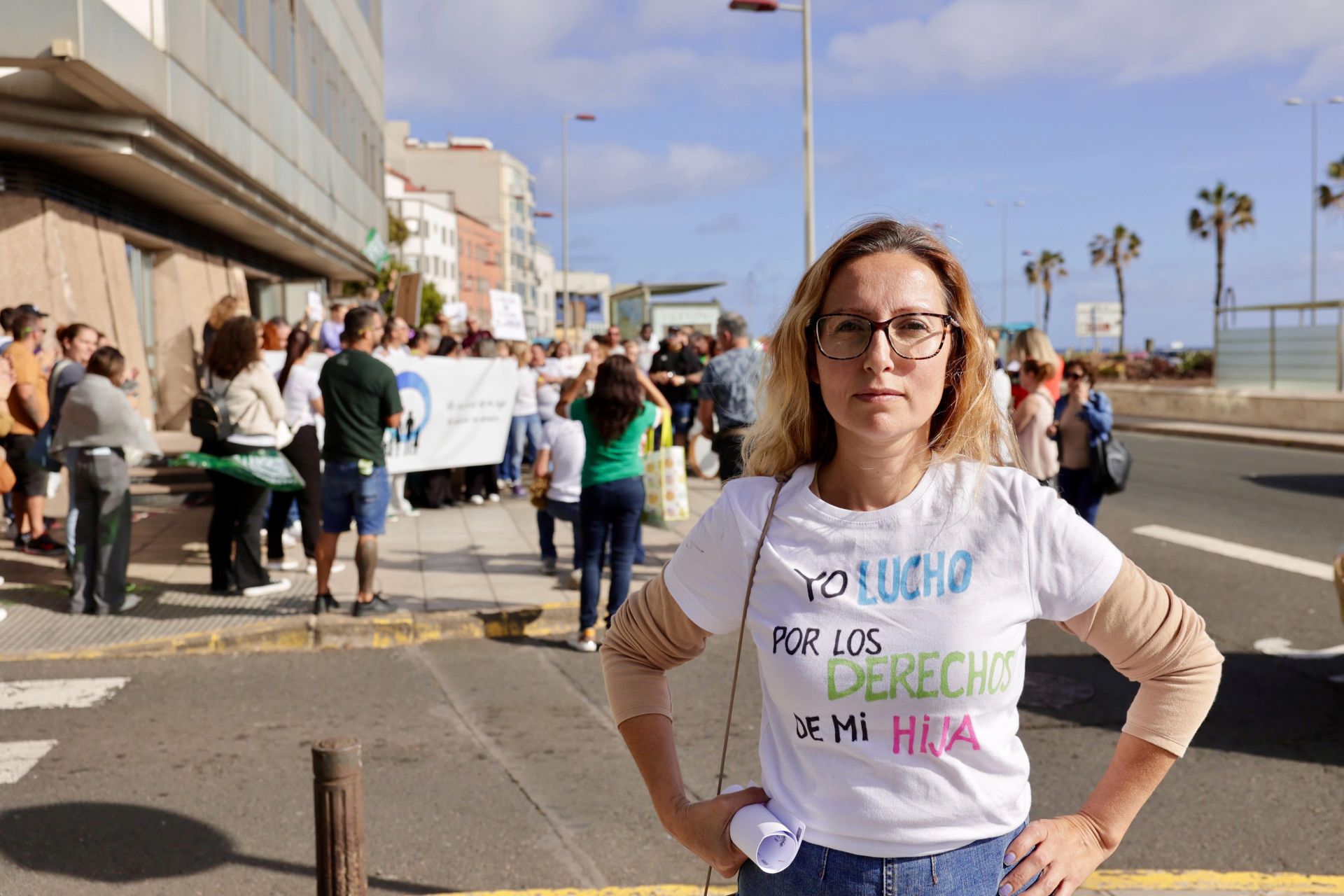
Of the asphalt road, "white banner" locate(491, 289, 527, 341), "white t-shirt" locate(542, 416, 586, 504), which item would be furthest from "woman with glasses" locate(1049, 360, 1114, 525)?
"white banner" locate(491, 289, 527, 341)

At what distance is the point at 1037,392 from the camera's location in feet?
25.0

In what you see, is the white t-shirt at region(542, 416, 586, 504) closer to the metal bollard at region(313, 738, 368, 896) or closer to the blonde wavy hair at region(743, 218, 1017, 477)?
the metal bollard at region(313, 738, 368, 896)

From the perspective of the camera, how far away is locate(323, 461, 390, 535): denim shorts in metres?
7.66

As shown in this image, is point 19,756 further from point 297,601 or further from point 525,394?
point 525,394

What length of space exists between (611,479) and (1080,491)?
3.22 metres

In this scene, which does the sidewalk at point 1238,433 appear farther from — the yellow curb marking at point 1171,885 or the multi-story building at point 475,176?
the multi-story building at point 475,176

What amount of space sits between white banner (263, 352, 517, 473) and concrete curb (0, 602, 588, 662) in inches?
189

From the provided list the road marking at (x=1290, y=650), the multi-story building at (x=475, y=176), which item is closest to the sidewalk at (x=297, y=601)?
the road marking at (x=1290, y=650)

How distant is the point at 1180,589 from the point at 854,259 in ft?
25.4

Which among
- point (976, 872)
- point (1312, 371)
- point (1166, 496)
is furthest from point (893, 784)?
point (1312, 371)

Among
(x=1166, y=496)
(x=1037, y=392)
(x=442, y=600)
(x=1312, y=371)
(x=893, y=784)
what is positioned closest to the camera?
(x=893, y=784)

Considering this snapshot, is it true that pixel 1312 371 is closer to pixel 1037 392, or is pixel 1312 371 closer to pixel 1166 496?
pixel 1166 496

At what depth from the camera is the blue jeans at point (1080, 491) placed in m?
7.95

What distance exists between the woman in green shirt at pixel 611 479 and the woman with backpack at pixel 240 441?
2.54 m
